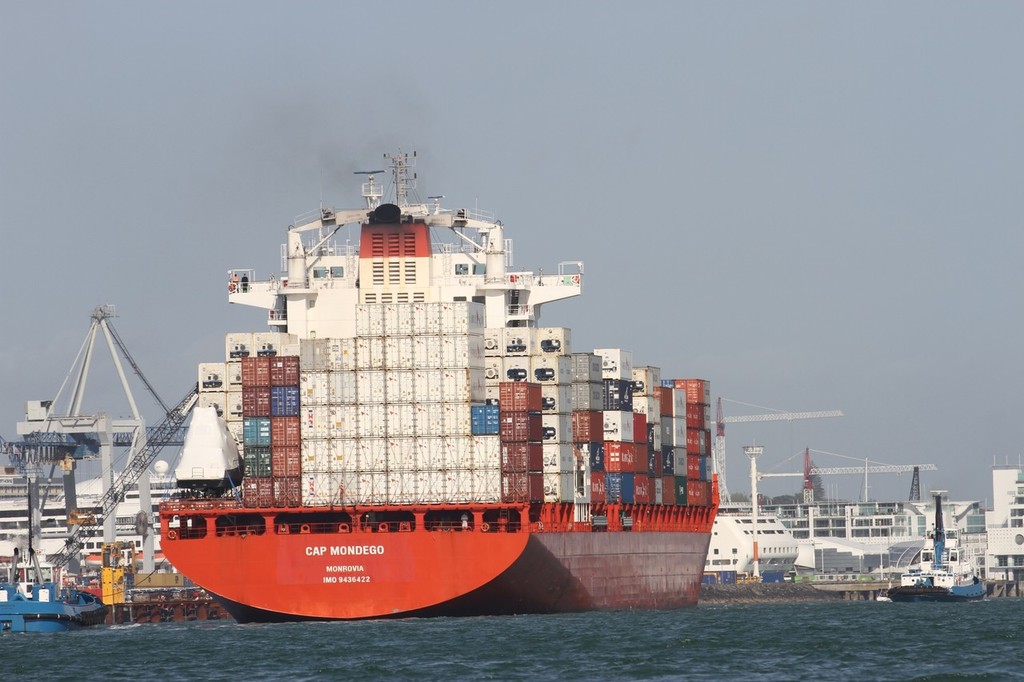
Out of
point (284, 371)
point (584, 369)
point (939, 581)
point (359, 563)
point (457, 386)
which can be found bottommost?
point (939, 581)

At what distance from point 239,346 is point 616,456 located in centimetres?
1511

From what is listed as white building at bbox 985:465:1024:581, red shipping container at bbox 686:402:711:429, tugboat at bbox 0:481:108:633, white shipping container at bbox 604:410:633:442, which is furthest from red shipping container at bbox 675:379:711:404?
white building at bbox 985:465:1024:581

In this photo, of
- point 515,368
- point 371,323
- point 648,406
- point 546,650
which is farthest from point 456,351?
point 546,650

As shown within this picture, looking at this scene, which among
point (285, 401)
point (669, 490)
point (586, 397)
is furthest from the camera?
point (669, 490)

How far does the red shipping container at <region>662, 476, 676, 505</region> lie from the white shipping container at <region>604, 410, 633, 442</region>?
6.23 meters

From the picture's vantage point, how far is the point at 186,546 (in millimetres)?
74250

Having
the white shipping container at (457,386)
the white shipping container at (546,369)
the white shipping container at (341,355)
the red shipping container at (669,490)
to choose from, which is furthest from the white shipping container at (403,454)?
the red shipping container at (669,490)

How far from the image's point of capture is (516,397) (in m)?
74.4

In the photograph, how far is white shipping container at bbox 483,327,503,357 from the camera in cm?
7800

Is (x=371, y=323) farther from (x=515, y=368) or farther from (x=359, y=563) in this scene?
(x=359, y=563)

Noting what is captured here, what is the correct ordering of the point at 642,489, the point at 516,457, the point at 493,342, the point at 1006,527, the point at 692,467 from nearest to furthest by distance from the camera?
the point at 516,457
the point at 493,342
the point at 642,489
the point at 692,467
the point at 1006,527

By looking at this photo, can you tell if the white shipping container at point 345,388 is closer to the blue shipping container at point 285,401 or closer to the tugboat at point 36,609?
the blue shipping container at point 285,401

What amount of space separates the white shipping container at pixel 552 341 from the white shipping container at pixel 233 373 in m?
11.0

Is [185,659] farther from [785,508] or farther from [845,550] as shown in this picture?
[785,508]
